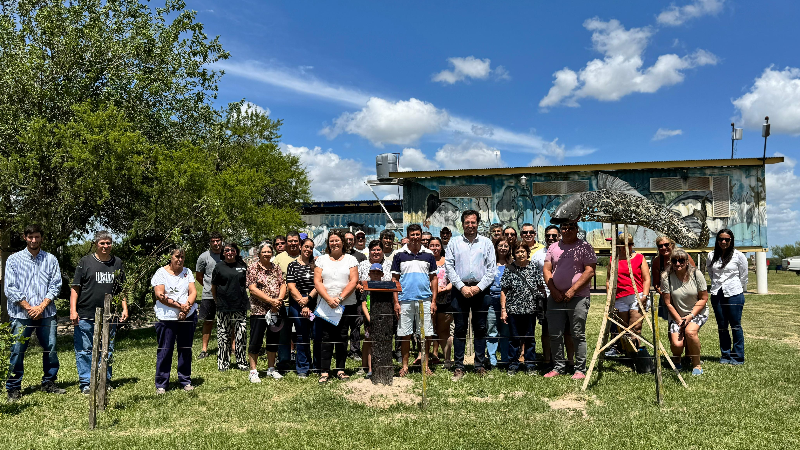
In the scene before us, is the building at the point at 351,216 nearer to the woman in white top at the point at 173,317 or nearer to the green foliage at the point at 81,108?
the green foliage at the point at 81,108

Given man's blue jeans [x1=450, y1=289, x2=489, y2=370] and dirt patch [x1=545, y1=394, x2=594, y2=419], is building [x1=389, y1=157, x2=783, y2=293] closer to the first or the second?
man's blue jeans [x1=450, y1=289, x2=489, y2=370]

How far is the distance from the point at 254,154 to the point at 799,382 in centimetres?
2478

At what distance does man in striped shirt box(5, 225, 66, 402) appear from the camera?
20.5 feet

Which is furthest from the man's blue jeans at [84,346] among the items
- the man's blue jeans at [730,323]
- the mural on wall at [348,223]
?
A: the mural on wall at [348,223]

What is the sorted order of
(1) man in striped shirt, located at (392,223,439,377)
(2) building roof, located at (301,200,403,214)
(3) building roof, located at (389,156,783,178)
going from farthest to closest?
(2) building roof, located at (301,200,403,214) → (3) building roof, located at (389,156,783,178) → (1) man in striped shirt, located at (392,223,439,377)

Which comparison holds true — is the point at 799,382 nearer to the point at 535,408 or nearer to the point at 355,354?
the point at 535,408

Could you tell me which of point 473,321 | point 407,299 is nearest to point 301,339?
point 407,299

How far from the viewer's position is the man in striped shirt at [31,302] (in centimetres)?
624

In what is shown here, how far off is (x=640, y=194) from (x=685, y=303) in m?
16.1

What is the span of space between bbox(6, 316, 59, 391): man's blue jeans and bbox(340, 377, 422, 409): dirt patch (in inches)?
142

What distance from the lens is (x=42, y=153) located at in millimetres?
10523

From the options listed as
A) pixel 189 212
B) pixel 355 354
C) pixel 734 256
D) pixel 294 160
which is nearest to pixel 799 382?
pixel 734 256

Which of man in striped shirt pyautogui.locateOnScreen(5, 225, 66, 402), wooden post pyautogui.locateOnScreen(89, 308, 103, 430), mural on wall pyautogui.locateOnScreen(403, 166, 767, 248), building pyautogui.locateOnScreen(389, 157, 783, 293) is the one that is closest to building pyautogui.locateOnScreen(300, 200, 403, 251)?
building pyautogui.locateOnScreen(389, 157, 783, 293)

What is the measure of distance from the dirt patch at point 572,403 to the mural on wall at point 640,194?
1623 cm
